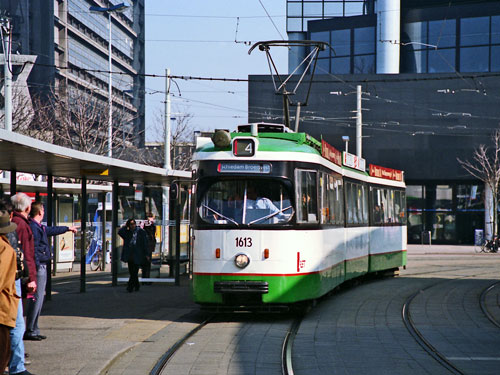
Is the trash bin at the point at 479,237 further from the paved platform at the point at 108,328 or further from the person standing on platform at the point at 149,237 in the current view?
the paved platform at the point at 108,328

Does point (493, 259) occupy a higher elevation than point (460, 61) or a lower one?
lower

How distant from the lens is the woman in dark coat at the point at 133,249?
59.9 ft

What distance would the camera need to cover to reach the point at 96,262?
90.2 feet

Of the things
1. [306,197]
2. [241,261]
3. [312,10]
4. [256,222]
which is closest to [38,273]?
[241,261]

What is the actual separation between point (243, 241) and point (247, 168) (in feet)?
3.59

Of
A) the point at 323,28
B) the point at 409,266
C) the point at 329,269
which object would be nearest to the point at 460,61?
the point at 323,28

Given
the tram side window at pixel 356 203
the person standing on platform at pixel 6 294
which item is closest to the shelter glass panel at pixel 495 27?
the tram side window at pixel 356 203

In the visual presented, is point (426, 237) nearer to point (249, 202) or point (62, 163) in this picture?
point (62, 163)

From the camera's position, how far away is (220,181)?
1302 centimetres

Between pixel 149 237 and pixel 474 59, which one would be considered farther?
pixel 474 59

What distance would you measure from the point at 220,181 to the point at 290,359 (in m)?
4.08

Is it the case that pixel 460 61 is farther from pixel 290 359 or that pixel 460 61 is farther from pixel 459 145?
pixel 290 359

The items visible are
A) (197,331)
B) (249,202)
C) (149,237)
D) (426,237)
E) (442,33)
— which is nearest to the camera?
(197,331)

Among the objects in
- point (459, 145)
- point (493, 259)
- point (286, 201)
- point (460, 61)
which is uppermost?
point (460, 61)
